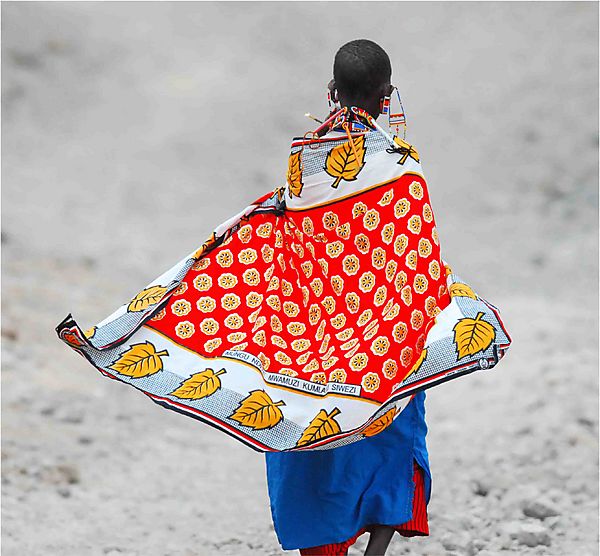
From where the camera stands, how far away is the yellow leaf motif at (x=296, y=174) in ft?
9.13

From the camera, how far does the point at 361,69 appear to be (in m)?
2.67

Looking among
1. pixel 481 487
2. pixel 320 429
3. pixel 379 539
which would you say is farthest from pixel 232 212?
pixel 320 429

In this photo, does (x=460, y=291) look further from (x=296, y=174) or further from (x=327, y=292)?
(x=296, y=174)

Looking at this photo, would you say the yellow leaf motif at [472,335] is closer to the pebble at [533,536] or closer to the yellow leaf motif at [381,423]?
the yellow leaf motif at [381,423]

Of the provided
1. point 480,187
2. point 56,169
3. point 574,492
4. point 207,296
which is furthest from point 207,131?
point 207,296

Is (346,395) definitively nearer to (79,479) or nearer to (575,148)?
(79,479)

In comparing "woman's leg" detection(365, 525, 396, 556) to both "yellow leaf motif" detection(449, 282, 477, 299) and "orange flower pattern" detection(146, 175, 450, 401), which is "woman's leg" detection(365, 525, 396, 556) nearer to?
"orange flower pattern" detection(146, 175, 450, 401)

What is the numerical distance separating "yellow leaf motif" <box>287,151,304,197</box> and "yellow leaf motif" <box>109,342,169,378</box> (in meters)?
0.59

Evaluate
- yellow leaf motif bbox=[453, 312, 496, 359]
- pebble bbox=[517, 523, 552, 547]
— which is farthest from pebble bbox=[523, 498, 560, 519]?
yellow leaf motif bbox=[453, 312, 496, 359]

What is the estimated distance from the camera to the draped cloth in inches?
98.7

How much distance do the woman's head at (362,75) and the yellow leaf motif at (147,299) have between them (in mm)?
747

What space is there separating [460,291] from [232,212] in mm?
7156

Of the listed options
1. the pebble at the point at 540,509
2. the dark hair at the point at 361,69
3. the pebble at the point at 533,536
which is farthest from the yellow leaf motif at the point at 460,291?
the pebble at the point at 540,509

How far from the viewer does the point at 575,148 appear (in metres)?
10.3
